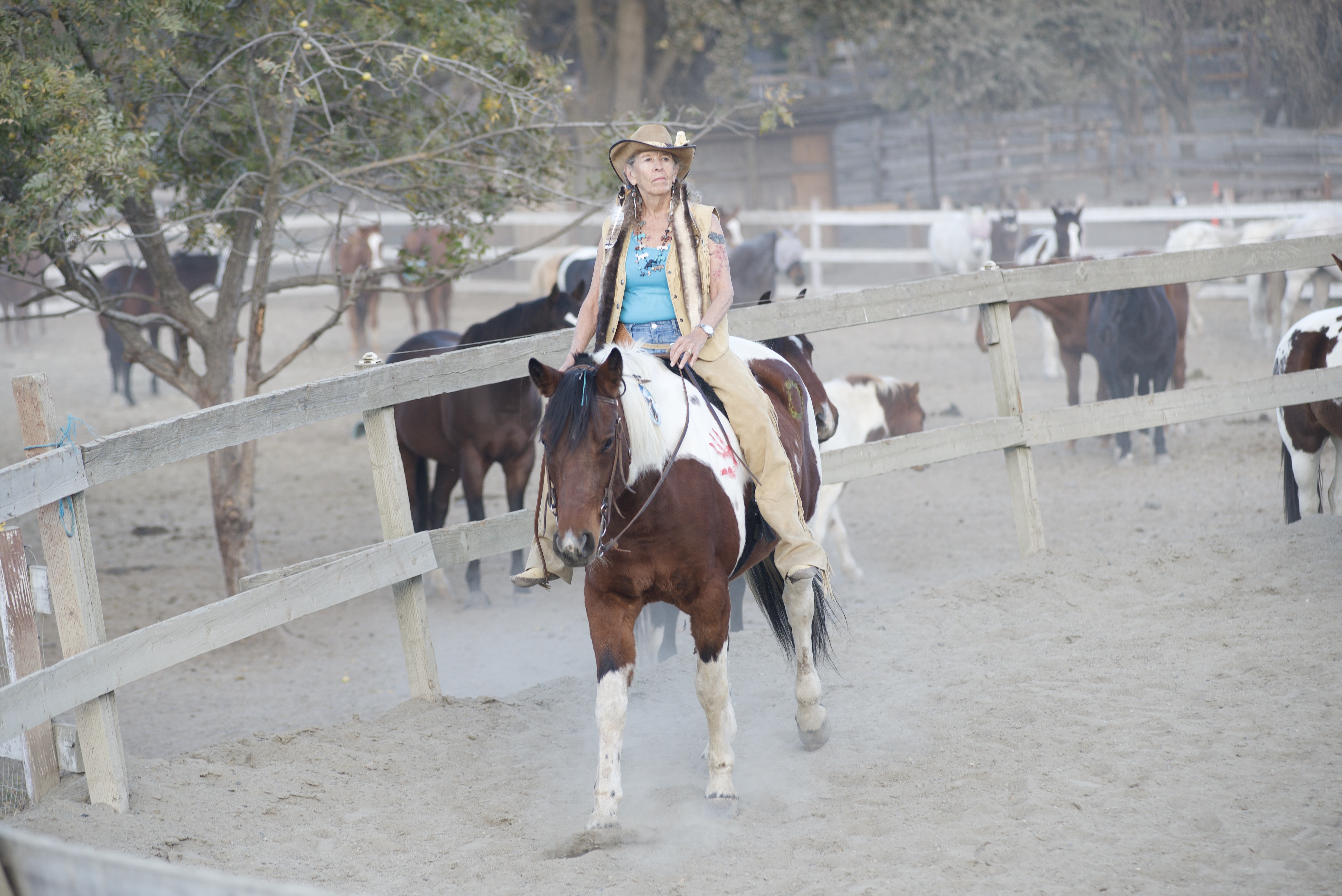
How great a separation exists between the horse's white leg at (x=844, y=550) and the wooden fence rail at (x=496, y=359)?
2148 mm

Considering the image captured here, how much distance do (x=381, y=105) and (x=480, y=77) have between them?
96cm

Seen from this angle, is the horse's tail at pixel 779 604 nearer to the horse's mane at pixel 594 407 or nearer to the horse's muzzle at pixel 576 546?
the horse's mane at pixel 594 407

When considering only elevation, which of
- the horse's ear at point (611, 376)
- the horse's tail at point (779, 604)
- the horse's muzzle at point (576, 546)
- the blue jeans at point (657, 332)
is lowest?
the horse's tail at point (779, 604)

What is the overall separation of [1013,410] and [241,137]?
4.83m

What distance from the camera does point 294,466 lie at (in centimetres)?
1109

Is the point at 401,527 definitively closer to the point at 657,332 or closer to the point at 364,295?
the point at 657,332

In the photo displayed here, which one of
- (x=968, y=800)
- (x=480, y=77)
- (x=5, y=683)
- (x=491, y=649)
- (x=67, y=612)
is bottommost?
(x=491, y=649)

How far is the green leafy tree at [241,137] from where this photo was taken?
5.31m

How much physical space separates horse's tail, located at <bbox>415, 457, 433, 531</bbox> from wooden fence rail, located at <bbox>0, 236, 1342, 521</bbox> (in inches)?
124

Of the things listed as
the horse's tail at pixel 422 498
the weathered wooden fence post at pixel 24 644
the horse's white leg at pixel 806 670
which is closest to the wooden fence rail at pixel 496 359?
the weathered wooden fence post at pixel 24 644

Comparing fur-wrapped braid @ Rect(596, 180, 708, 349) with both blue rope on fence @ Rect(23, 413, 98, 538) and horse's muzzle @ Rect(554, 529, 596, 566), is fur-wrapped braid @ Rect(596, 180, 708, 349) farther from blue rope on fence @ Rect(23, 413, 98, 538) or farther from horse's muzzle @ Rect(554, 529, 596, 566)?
blue rope on fence @ Rect(23, 413, 98, 538)

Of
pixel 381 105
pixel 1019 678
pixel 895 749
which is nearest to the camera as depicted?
pixel 895 749

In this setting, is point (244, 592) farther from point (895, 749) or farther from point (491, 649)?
point (491, 649)

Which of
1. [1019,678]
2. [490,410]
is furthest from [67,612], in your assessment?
[490,410]
